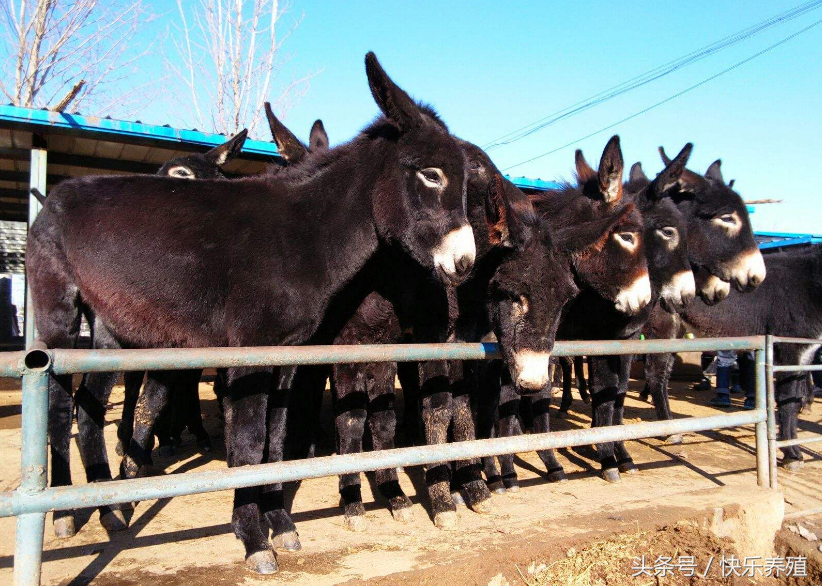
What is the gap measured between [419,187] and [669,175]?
12.7 feet

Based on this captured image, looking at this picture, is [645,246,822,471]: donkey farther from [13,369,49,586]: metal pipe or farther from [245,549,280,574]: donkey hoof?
[13,369,49,586]: metal pipe

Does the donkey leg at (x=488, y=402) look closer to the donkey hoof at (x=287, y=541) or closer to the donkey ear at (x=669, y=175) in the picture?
the donkey hoof at (x=287, y=541)

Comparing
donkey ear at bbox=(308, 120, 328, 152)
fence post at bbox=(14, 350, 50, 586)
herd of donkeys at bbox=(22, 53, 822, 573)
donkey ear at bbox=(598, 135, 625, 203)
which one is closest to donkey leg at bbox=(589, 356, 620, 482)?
herd of donkeys at bbox=(22, 53, 822, 573)

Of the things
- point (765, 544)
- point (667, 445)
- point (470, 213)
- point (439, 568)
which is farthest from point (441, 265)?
point (667, 445)

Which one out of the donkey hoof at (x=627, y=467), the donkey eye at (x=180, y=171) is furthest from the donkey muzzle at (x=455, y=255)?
the donkey eye at (x=180, y=171)

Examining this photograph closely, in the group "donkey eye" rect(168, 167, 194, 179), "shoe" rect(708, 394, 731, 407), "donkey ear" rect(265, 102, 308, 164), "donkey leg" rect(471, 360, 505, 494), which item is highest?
"donkey ear" rect(265, 102, 308, 164)

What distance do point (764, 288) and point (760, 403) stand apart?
347 centimetres

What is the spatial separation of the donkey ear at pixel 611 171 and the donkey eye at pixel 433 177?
99.7 inches

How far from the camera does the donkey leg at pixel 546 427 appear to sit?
17.0 feet

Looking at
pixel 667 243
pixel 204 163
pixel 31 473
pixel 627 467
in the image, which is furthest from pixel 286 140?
pixel 627 467

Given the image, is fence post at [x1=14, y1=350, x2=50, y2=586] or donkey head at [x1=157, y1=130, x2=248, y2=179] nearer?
fence post at [x1=14, y1=350, x2=50, y2=586]

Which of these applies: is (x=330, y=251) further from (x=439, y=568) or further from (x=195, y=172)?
(x=195, y=172)

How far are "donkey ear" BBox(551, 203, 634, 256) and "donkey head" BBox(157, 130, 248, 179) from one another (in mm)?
3377

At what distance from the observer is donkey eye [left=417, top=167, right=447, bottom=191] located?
3.74 meters
